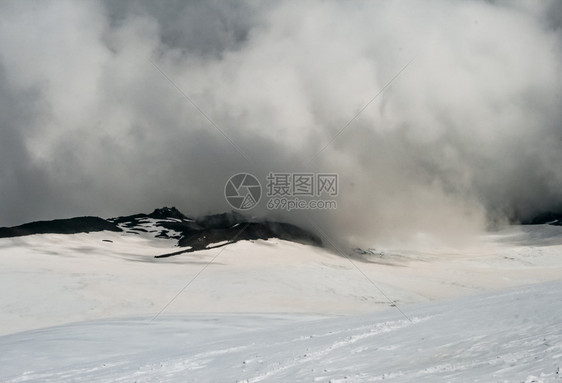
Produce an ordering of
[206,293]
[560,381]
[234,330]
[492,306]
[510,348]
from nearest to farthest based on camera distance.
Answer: [560,381], [510,348], [492,306], [234,330], [206,293]

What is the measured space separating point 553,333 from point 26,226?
20157 cm

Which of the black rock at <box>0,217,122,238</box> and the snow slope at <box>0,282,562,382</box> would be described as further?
the black rock at <box>0,217,122,238</box>

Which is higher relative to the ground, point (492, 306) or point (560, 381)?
point (492, 306)

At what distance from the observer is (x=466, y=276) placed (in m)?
192

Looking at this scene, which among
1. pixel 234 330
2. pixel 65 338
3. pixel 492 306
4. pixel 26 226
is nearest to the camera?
Answer: pixel 492 306

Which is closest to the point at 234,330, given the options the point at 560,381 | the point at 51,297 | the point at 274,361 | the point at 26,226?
the point at 274,361

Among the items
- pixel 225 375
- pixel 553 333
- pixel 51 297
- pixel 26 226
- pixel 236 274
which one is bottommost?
pixel 225 375

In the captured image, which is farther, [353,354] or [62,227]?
[62,227]

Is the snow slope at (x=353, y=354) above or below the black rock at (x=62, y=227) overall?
below

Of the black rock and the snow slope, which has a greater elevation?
the black rock

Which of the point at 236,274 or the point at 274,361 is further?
the point at 236,274

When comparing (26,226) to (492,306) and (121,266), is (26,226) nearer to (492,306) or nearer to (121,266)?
(121,266)

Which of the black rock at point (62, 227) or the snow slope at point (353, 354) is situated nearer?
the snow slope at point (353, 354)

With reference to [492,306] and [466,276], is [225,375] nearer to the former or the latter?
[492,306]
